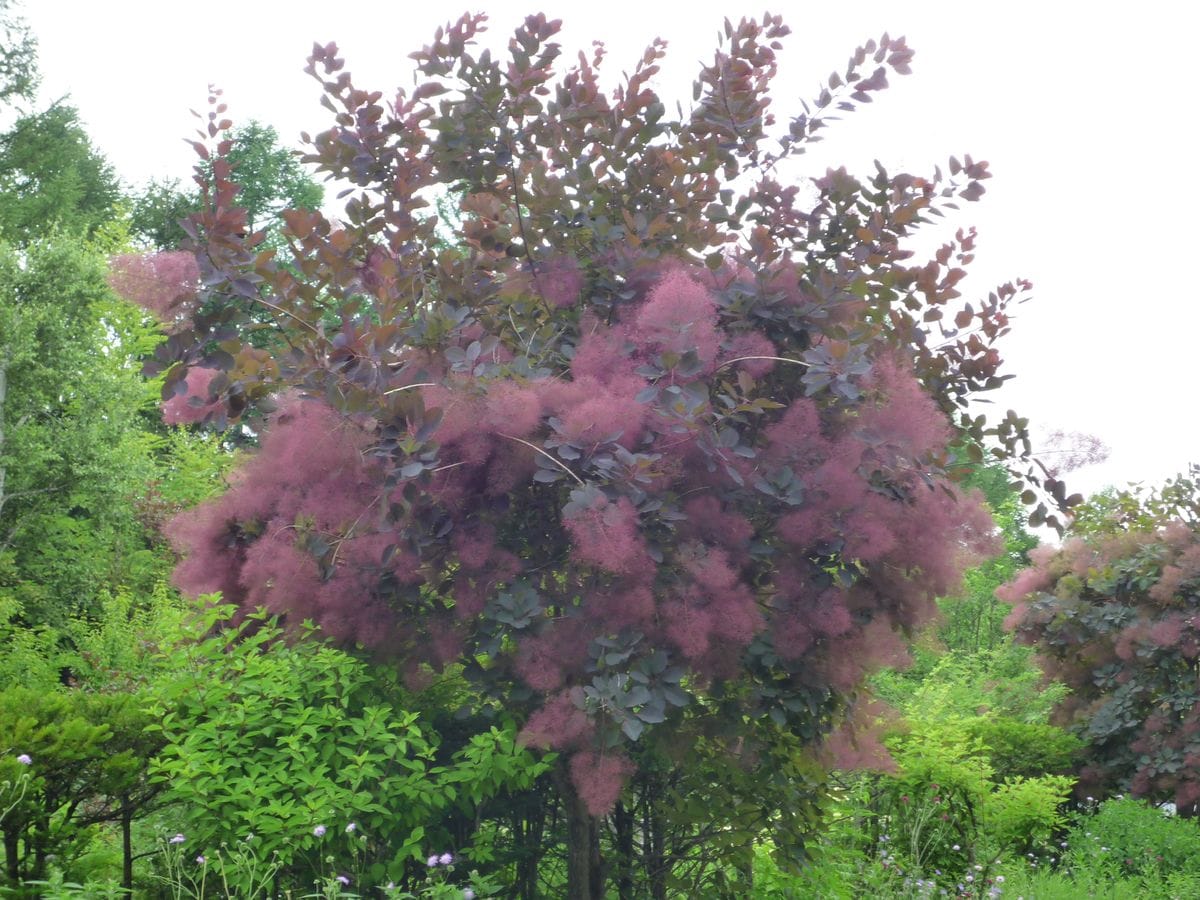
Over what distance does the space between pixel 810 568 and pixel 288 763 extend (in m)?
1.93

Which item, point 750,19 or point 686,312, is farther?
point 750,19

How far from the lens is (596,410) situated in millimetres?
3586

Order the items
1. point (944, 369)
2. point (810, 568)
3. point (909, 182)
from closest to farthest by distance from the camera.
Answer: point (810, 568)
point (909, 182)
point (944, 369)

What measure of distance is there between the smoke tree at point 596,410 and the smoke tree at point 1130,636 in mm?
5054

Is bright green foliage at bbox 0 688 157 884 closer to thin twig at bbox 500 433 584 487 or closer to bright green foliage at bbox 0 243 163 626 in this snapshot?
thin twig at bbox 500 433 584 487

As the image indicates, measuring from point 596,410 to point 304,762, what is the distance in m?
1.52

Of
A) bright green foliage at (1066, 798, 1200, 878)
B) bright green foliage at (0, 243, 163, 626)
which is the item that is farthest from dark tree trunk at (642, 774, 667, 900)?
bright green foliage at (0, 243, 163, 626)

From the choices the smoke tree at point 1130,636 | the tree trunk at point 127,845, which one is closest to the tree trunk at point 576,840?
the tree trunk at point 127,845

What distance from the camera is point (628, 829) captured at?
4637 mm

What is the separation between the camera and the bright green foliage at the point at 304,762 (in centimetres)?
384

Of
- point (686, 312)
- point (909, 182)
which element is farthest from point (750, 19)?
point (686, 312)

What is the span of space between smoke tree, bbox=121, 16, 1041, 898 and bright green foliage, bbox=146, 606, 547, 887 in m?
0.20

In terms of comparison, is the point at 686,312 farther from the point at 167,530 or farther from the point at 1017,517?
the point at 1017,517

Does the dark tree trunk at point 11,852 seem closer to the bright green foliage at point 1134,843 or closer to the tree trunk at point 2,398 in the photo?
the bright green foliage at point 1134,843
